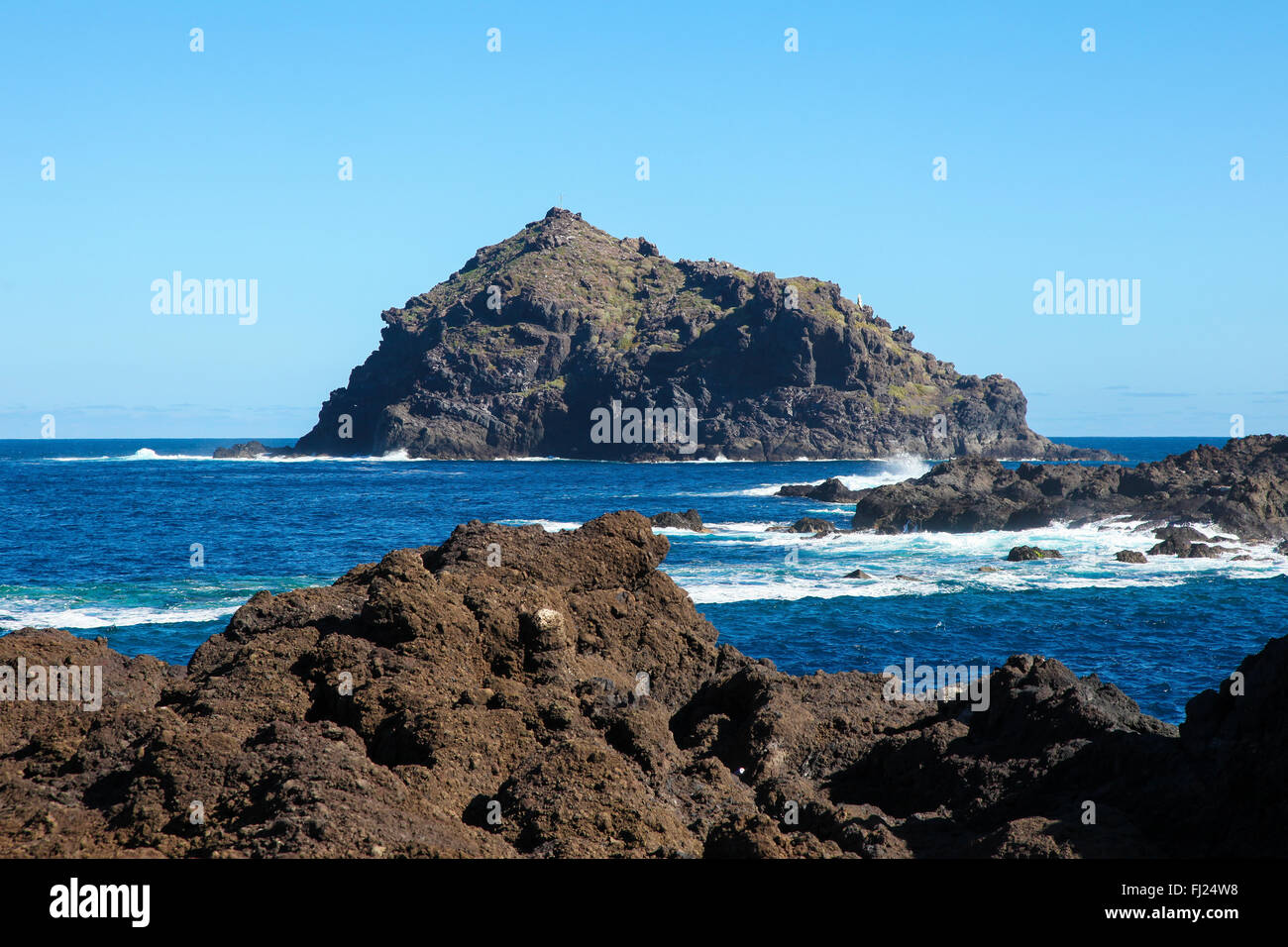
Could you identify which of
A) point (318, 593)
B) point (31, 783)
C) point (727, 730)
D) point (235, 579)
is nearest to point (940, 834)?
point (727, 730)

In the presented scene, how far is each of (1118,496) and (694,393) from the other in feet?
378

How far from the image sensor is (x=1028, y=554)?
4338cm

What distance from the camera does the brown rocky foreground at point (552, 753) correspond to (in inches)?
324

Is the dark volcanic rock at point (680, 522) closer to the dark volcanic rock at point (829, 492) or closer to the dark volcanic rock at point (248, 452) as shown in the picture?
the dark volcanic rock at point (829, 492)

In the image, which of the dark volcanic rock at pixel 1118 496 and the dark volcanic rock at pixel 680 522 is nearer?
the dark volcanic rock at pixel 1118 496

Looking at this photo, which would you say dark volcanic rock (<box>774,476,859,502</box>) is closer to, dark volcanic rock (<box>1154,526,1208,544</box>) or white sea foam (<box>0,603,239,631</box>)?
dark volcanic rock (<box>1154,526,1208,544</box>)

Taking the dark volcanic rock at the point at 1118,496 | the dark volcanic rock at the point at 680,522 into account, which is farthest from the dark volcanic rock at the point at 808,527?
the dark volcanic rock at the point at 680,522

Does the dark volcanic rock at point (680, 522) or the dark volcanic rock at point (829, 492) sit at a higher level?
the dark volcanic rock at point (829, 492)

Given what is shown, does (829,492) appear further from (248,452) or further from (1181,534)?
(248,452)

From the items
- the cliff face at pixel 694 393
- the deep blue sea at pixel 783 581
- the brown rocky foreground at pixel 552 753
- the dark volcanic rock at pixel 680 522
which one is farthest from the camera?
the cliff face at pixel 694 393

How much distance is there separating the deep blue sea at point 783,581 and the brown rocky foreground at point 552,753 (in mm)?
10030

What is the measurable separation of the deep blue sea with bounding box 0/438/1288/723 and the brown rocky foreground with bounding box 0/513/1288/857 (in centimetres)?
1003

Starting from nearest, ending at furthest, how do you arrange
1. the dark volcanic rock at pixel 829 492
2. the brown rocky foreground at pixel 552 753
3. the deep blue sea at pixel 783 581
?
1. the brown rocky foreground at pixel 552 753
2. the deep blue sea at pixel 783 581
3. the dark volcanic rock at pixel 829 492

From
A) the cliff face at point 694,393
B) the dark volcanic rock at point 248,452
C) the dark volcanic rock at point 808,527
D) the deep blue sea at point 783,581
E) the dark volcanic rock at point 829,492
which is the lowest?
the deep blue sea at point 783,581
